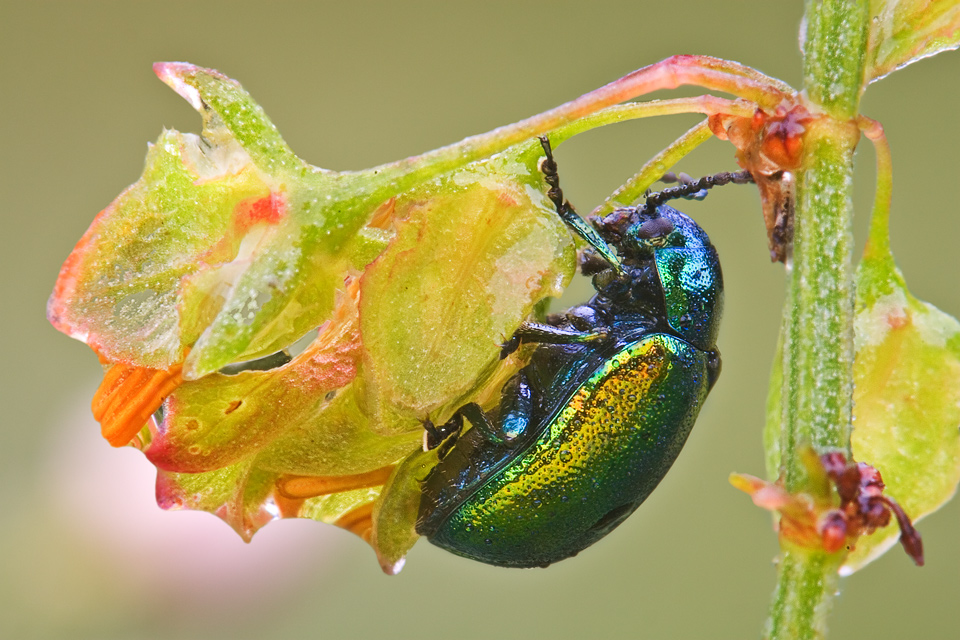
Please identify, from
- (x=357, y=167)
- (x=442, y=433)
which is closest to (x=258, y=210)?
(x=442, y=433)

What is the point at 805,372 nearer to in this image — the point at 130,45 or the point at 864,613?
the point at 864,613

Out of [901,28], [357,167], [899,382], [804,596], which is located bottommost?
[804,596]

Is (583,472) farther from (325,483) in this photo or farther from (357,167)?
(357,167)

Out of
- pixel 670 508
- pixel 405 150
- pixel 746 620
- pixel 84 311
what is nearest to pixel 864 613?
pixel 746 620

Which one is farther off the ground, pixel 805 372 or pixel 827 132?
pixel 827 132

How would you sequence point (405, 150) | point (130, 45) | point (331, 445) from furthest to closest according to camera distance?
1. point (130, 45)
2. point (405, 150)
3. point (331, 445)
